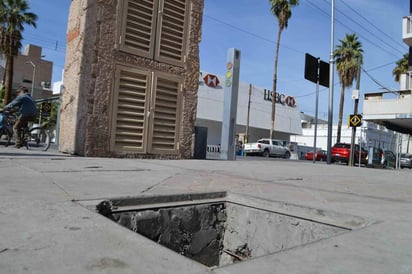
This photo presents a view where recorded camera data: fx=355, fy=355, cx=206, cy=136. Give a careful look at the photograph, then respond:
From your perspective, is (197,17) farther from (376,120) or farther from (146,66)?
(376,120)

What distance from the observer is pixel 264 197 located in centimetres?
391

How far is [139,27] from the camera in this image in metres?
9.36

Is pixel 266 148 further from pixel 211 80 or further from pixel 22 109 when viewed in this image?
pixel 22 109

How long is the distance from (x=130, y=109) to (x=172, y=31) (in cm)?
268

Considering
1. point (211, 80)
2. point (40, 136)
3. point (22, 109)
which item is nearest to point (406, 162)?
point (211, 80)

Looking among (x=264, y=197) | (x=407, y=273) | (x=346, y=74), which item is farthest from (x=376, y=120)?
(x=407, y=273)

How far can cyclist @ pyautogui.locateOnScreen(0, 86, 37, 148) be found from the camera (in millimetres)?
9125

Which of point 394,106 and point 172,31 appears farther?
point 394,106

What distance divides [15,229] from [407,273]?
2.26 m

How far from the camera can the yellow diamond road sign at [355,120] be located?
19.5 meters

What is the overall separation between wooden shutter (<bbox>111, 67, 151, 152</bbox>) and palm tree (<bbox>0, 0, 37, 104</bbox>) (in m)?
19.9

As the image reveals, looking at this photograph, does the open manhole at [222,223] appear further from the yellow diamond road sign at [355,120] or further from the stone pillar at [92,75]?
the yellow diamond road sign at [355,120]

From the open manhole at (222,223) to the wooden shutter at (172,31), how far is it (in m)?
6.65

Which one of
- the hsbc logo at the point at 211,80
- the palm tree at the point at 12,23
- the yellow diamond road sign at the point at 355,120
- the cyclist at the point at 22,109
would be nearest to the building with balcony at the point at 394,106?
the yellow diamond road sign at the point at 355,120
